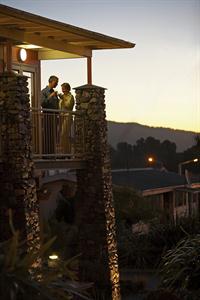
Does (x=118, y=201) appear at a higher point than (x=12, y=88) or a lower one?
lower

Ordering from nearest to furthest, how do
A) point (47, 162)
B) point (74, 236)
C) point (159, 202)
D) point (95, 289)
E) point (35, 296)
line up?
point (35, 296) → point (47, 162) → point (95, 289) → point (74, 236) → point (159, 202)

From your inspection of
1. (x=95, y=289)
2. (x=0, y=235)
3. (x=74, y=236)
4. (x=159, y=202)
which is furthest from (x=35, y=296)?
(x=159, y=202)

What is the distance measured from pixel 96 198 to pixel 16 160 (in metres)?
4.15

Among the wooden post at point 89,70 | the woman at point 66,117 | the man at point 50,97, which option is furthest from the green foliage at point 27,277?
the wooden post at point 89,70

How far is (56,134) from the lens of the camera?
796 inches

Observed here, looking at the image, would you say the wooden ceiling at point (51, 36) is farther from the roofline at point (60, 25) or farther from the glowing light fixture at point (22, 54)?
the glowing light fixture at point (22, 54)

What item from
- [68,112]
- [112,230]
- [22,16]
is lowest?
[112,230]

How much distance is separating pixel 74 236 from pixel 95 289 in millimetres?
7407

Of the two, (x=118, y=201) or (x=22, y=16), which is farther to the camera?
(x=118, y=201)

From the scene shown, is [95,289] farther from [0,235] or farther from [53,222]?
[53,222]

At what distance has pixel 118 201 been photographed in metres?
37.9

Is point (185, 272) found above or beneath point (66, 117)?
beneath

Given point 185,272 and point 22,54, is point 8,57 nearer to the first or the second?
point 22,54

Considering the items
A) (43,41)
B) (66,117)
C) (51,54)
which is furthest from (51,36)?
(66,117)
